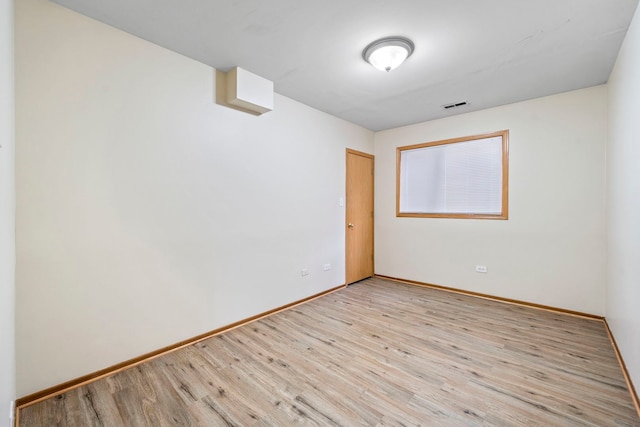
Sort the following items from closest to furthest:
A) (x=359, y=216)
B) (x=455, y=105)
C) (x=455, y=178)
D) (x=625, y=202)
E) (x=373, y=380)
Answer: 1. (x=373, y=380)
2. (x=625, y=202)
3. (x=455, y=105)
4. (x=455, y=178)
5. (x=359, y=216)

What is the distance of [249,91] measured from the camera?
2.78 meters

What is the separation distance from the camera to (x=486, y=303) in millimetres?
3654

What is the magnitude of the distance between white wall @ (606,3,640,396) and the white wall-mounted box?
288cm

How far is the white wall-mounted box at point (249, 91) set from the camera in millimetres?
2707

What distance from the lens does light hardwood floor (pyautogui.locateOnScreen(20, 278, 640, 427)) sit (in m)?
1.69

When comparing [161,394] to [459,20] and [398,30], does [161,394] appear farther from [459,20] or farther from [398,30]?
[459,20]

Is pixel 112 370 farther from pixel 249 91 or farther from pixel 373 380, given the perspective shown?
pixel 249 91

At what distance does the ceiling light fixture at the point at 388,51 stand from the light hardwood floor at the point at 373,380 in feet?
8.31

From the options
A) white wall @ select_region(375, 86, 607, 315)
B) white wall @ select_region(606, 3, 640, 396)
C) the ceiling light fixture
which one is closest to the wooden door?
white wall @ select_region(375, 86, 607, 315)

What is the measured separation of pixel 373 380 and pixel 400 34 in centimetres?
267

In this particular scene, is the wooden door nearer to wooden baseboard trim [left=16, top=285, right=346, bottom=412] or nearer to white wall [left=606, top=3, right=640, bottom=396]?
wooden baseboard trim [left=16, top=285, right=346, bottom=412]

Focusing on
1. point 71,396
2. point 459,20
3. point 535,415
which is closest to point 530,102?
point 459,20

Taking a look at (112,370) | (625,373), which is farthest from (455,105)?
(112,370)

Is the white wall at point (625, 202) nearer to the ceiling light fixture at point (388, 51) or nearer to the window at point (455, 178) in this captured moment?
the window at point (455, 178)
